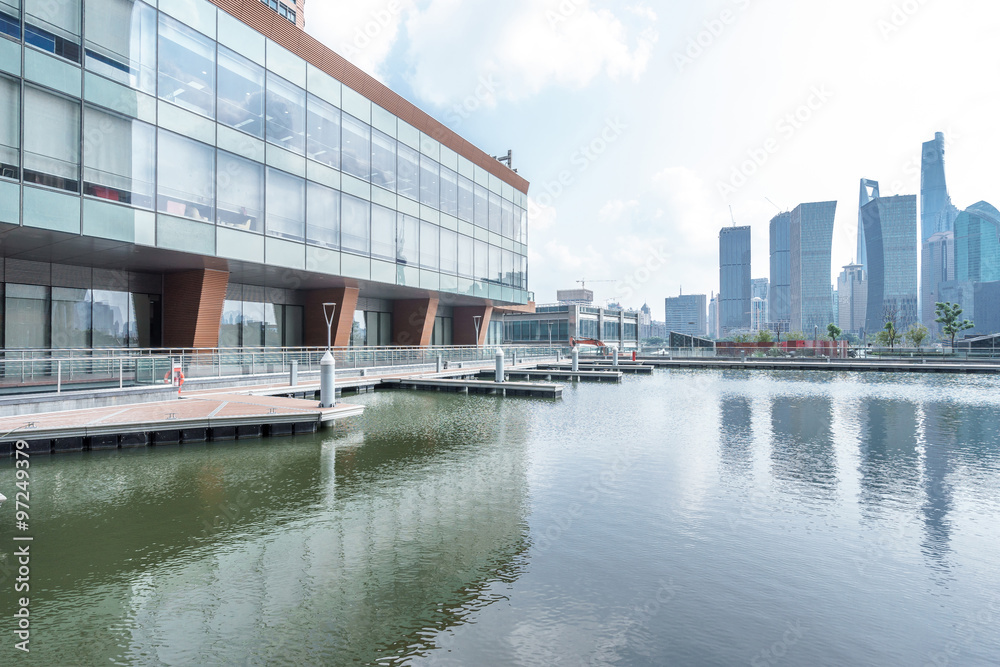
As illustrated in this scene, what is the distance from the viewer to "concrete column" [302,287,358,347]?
33000mm

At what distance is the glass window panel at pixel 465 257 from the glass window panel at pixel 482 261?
0.84m

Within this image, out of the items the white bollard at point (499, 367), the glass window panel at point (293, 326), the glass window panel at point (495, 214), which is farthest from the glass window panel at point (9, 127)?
the glass window panel at point (495, 214)

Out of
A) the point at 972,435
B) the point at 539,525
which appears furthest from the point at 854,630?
the point at 972,435

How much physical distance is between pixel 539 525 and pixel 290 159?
24823 millimetres

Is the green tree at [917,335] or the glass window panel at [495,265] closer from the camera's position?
the glass window panel at [495,265]

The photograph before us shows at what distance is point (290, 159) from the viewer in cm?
2716

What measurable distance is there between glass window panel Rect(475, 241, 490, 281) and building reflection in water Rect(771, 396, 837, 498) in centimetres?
2594

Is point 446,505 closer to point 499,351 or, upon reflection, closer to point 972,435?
point 972,435

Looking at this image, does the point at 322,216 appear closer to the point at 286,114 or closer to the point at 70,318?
the point at 286,114

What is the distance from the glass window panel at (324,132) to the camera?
2862cm

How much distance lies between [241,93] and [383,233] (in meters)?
10.7

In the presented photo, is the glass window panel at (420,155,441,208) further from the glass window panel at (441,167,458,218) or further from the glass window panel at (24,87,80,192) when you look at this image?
the glass window panel at (24,87,80,192)

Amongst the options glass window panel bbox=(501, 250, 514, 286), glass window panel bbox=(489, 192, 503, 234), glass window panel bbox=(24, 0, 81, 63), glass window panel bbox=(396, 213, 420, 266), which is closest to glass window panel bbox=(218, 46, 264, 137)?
glass window panel bbox=(24, 0, 81, 63)

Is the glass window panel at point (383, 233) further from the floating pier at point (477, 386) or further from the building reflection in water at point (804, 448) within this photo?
the building reflection in water at point (804, 448)
